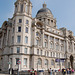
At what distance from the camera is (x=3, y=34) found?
56.8 m

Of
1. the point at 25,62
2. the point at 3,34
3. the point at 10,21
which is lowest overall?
the point at 25,62

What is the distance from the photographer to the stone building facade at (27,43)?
4647 cm

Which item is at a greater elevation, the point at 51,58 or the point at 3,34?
the point at 3,34

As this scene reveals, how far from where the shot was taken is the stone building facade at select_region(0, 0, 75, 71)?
4647cm

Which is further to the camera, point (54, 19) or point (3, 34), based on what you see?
point (54, 19)

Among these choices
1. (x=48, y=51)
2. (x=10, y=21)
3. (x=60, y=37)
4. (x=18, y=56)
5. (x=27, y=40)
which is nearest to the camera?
(x=18, y=56)

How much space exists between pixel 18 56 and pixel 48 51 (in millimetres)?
17643

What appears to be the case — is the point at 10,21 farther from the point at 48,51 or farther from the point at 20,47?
the point at 48,51

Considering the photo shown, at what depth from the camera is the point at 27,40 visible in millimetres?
48938

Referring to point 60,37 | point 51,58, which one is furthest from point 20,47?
point 60,37

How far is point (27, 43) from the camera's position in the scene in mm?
48531

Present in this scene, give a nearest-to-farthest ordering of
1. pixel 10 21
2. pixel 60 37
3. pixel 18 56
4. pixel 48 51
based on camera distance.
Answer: pixel 18 56 < pixel 10 21 < pixel 48 51 < pixel 60 37

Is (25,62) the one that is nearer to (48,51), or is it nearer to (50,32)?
(48,51)

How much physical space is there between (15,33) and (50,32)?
20.0m
